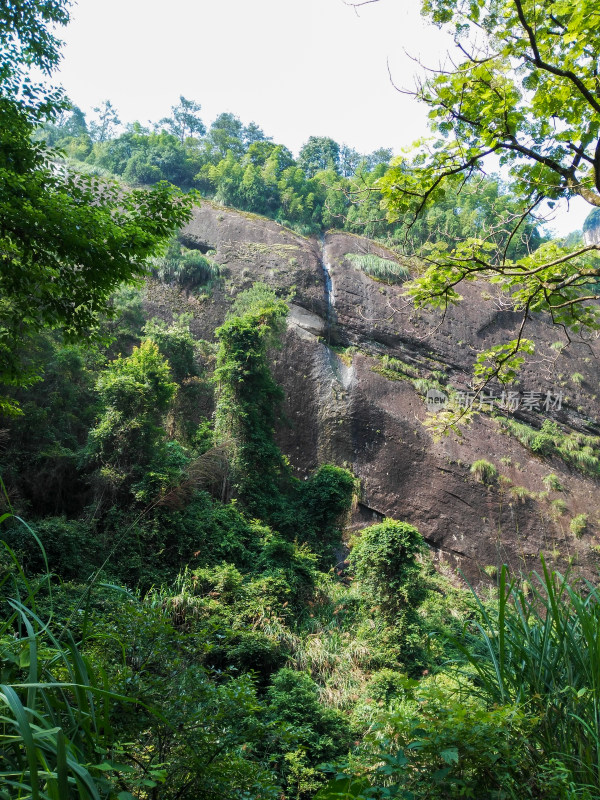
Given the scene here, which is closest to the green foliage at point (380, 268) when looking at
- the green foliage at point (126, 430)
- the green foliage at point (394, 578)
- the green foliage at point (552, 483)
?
the green foliage at point (552, 483)

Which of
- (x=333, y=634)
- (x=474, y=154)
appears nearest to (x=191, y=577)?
(x=333, y=634)

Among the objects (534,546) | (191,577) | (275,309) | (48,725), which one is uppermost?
(275,309)

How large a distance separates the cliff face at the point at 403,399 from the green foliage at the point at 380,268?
0.98ft

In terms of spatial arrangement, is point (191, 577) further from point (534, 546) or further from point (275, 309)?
point (534, 546)

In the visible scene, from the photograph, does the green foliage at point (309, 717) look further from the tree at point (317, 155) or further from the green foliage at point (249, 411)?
the tree at point (317, 155)

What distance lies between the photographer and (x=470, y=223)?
73.5 feet

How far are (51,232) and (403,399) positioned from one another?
1380 centimetres

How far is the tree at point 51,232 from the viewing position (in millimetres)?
4812

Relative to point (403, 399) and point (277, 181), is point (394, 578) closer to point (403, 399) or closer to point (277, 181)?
→ point (403, 399)

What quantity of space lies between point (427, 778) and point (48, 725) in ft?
4.14

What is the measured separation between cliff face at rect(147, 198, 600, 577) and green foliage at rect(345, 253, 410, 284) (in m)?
0.30

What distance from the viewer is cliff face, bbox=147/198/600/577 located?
51.1 feet

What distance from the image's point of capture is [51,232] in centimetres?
479

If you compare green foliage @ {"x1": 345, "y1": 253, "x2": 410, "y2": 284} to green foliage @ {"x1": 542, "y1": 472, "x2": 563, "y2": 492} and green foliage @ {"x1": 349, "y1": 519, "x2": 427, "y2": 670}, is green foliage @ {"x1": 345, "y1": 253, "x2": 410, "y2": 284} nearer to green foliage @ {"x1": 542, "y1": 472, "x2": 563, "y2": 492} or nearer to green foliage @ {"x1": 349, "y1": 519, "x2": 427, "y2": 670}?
green foliage @ {"x1": 542, "y1": 472, "x2": 563, "y2": 492}
